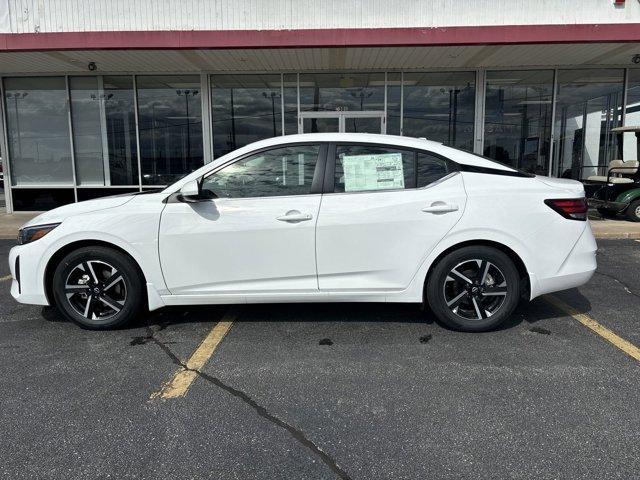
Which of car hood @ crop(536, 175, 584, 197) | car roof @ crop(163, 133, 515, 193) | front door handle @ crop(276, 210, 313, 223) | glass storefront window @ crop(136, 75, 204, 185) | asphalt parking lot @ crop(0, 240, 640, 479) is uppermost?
glass storefront window @ crop(136, 75, 204, 185)

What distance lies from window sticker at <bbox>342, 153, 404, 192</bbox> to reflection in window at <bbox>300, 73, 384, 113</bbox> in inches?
316

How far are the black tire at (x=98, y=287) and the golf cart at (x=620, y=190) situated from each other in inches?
388

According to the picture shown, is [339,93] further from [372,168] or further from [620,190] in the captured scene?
[372,168]

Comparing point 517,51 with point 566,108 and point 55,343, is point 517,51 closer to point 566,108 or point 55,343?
point 566,108

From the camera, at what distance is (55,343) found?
4.17 metres

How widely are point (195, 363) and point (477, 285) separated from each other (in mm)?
2317

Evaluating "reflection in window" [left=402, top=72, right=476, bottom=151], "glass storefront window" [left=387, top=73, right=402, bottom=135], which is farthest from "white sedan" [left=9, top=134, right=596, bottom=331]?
"reflection in window" [left=402, top=72, right=476, bottom=151]

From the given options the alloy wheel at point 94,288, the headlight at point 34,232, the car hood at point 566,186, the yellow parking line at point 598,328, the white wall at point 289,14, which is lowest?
the yellow parking line at point 598,328

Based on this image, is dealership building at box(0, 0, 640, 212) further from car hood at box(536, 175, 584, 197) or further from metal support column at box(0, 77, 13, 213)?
car hood at box(536, 175, 584, 197)

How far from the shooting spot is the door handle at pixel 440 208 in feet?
13.4

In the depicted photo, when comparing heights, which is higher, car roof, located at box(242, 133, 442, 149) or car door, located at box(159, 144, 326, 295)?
car roof, located at box(242, 133, 442, 149)

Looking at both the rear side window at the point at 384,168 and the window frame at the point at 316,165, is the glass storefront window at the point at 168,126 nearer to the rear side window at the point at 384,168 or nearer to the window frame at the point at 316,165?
the window frame at the point at 316,165

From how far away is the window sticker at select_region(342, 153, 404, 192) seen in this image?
420 cm

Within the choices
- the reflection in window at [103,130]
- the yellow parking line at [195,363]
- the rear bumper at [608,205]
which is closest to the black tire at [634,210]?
the rear bumper at [608,205]
